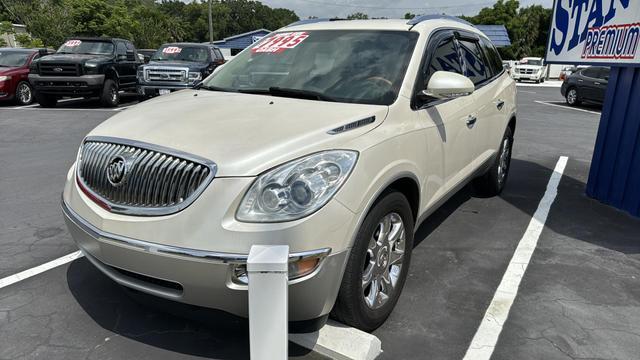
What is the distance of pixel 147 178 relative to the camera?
2.36 m

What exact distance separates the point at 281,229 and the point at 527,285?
2232 millimetres

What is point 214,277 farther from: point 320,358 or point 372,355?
point 372,355

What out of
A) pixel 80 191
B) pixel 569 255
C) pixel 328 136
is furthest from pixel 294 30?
pixel 569 255

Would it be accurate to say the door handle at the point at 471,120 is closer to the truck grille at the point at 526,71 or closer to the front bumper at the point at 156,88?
the front bumper at the point at 156,88

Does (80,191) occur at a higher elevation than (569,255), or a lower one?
higher

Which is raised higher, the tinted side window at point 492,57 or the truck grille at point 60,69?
the tinted side window at point 492,57

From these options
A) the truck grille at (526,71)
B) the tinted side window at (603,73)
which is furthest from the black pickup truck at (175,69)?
the truck grille at (526,71)

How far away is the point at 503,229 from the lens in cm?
459

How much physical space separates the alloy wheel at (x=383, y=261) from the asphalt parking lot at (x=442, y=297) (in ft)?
0.75

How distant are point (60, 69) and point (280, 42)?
10820mm

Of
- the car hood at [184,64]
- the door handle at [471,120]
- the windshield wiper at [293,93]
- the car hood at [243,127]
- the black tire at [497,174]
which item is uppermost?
the windshield wiper at [293,93]

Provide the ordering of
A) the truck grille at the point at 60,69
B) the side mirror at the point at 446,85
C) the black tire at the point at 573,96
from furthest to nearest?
the black tire at the point at 573,96 < the truck grille at the point at 60,69 < the side mirror at the point at 446,85

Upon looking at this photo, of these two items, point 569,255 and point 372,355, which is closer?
point 372,355

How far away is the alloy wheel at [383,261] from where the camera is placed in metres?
2.69
